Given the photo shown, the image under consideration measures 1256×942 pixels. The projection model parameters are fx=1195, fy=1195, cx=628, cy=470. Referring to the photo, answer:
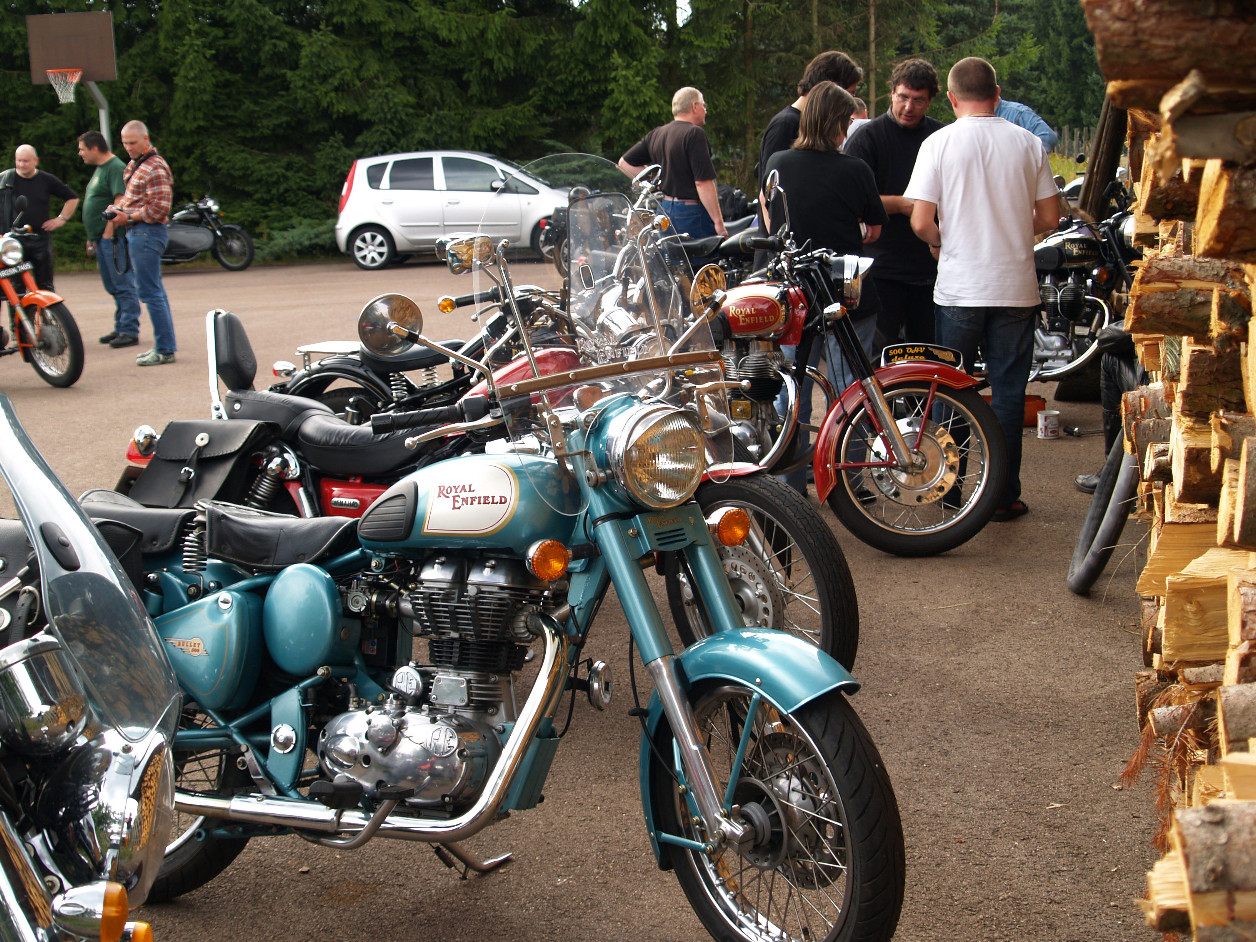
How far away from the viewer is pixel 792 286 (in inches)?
201

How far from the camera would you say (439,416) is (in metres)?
2.85

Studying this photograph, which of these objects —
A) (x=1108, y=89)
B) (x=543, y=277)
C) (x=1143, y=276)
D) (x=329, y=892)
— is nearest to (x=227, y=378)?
(x=543, y=277)

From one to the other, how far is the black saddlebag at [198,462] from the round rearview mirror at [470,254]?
1300mm

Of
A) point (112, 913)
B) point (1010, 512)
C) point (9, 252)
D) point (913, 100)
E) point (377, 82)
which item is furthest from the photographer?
point (377, 82)

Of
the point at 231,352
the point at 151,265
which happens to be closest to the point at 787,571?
the point at 231,352

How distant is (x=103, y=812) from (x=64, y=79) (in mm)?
19323

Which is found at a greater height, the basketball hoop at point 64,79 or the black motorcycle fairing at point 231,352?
the basketball hoop at point 64,79

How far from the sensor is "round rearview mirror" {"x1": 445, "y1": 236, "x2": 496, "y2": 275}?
2.84m

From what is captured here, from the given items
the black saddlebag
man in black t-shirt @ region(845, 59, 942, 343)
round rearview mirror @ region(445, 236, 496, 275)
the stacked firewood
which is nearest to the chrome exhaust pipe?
round rearview mirror @ region(445, 236, 496, 275)

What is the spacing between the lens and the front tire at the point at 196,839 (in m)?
2.77

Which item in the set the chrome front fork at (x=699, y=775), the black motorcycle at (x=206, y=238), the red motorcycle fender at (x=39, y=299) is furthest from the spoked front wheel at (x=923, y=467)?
the black motorcycle at (x=206, y=238)

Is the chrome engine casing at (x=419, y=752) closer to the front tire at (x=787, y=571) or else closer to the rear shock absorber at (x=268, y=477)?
the front tire at (x=787, y=571)

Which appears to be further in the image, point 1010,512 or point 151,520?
point 1010,512

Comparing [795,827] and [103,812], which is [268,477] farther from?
[795,827]
